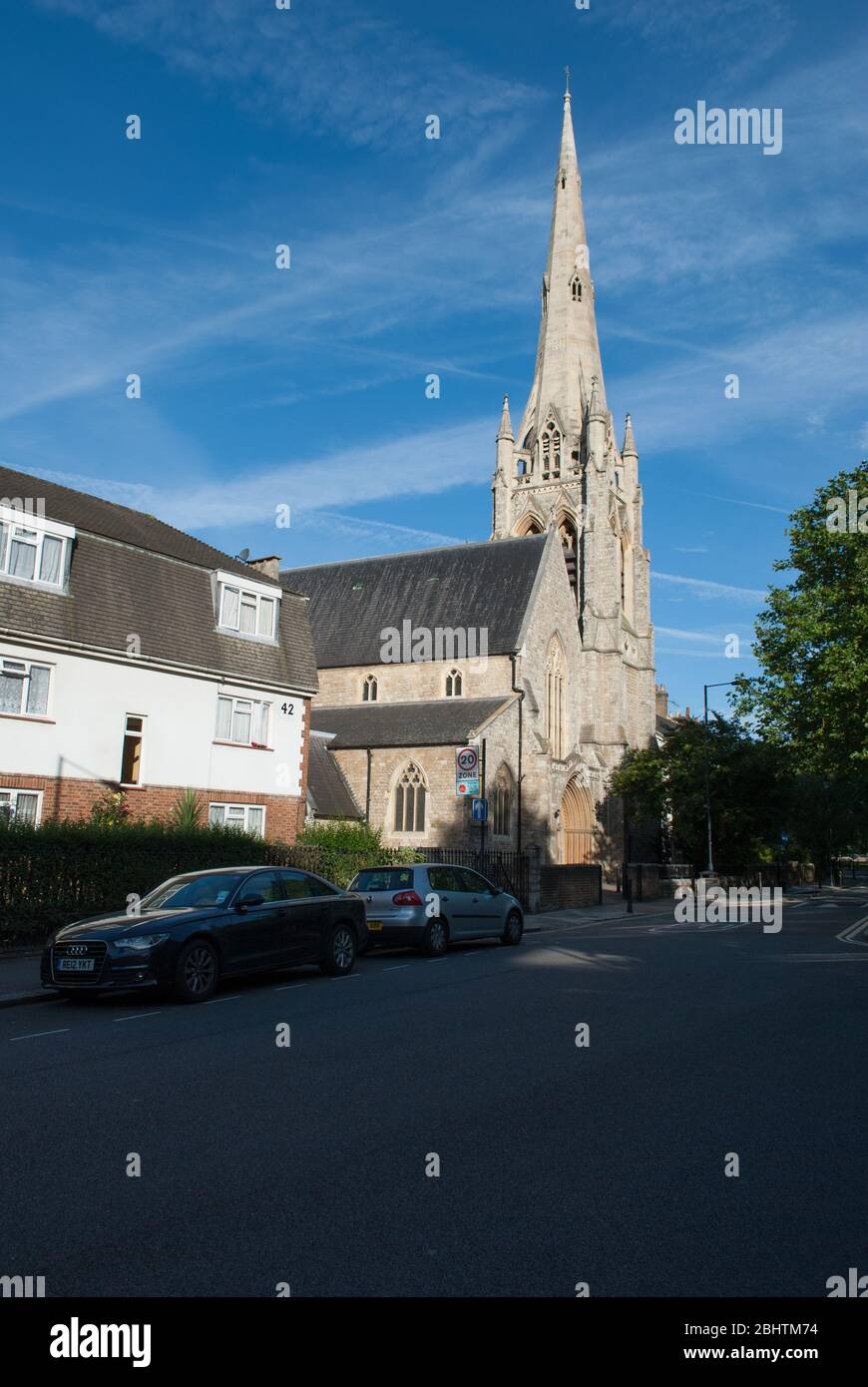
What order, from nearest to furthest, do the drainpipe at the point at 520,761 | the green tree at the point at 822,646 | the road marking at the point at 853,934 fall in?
the road marking at the point at 853,934
the green tree at the point at 822,646
the drainpipe at the point at 520,761

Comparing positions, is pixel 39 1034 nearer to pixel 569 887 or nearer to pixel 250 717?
pixel 250 717

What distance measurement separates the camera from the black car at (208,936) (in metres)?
11.0

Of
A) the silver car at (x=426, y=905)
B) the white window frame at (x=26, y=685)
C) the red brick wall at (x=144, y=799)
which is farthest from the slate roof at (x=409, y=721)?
the white window frame at (x=26, y=685)

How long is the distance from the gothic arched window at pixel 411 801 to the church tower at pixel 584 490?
544 inches

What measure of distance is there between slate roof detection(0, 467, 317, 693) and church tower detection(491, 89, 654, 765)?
1004 inches

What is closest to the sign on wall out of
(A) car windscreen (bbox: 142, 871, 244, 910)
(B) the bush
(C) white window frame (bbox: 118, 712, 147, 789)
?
(B) the bush

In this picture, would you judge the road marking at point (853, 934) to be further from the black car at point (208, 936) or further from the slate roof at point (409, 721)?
the slate roof at point (409, 721)

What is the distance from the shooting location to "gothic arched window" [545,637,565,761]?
4462 centimetres

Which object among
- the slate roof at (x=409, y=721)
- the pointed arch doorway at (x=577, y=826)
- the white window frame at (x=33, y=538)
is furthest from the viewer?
the pointed arch doorway at (x=577, y=826)

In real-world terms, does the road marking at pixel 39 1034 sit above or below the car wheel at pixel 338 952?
below

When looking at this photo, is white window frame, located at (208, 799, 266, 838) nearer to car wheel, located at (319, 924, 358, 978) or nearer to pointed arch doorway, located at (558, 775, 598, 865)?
car wheel, located at (319, 924, 358, 978)

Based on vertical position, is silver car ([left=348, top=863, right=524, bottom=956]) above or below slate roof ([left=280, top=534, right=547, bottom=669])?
below

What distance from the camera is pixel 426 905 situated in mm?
16859
